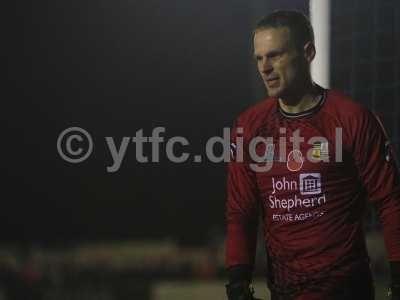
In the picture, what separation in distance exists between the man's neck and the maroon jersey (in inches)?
0.9

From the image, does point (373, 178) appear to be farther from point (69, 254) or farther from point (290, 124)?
point (69, 254)

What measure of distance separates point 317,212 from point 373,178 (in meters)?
0.27

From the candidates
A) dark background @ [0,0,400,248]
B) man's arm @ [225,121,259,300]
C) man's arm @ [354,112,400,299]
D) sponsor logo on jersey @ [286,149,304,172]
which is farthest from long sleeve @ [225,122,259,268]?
dark background @ [0,0,400,248]

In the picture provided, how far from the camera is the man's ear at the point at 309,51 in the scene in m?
3.29

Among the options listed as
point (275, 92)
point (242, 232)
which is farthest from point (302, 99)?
point (242, 232)

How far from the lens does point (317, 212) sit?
125 inches

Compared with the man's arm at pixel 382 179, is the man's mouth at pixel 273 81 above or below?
above

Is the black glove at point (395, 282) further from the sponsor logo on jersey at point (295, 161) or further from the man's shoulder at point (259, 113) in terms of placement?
the man's shoulder at point (259, 113)

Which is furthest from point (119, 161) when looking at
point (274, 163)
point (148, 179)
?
point (274, 163)

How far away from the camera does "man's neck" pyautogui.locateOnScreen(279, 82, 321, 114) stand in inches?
127

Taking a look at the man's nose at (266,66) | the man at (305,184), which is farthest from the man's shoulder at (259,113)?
the man's nose at (266,66)

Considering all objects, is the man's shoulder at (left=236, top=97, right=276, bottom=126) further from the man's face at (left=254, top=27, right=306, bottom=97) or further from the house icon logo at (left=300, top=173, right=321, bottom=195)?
the house icon logo at (left=300, top=173, right=321, bottom=195)

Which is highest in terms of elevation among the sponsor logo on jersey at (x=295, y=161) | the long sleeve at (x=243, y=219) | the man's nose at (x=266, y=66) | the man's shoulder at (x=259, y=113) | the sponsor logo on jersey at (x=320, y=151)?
the man's nose at (x=266, y=66)

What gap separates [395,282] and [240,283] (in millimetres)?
582
